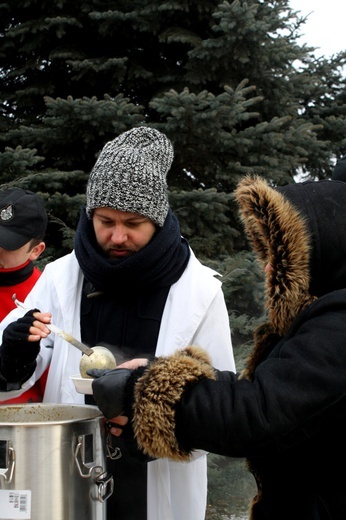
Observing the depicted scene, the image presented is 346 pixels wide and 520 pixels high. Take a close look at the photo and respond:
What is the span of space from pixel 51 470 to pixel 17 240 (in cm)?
155

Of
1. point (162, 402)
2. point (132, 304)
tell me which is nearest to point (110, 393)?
point (162, 402)

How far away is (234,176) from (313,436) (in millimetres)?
4354

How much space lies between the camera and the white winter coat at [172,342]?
2230 mm

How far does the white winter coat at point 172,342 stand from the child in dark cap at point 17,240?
2.26 ft

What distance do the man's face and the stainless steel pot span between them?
28.7 inches

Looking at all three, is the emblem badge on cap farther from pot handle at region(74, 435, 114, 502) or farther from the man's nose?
pot handle at region(74, 435, 114, 502)

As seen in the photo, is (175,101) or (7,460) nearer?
(7,460)

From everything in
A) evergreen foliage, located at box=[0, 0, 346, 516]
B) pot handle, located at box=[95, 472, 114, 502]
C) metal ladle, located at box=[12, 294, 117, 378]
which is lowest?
pot handle, located at box=[95, 472, 114, 502]

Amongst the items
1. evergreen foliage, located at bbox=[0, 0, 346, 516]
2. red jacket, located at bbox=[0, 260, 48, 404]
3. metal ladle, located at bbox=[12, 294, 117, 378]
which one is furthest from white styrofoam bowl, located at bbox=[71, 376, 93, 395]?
evergreen foliage, located at bbox=[0, 0, 346, 516]

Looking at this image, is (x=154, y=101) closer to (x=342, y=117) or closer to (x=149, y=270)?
(x=342, y=117)

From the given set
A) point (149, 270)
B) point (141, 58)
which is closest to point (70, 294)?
point (149, 270)

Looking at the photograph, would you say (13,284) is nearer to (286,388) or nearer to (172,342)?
(172,342)

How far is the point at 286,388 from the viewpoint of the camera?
1411 millimetres

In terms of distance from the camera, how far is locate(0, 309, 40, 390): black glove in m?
2.10
